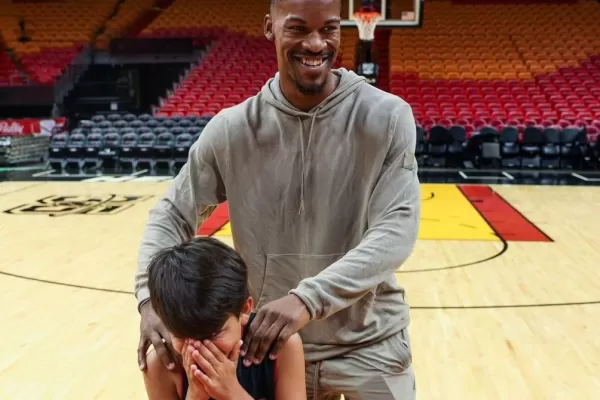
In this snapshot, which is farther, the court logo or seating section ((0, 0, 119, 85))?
seating section ((0, 0, 119, 85))

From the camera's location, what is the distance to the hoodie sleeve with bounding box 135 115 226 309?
56.4 inches

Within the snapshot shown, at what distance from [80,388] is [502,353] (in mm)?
2037

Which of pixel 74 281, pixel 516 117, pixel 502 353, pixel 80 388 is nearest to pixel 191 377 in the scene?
pixel 80 388

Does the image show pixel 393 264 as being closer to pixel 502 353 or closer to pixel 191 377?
pixel 191 377

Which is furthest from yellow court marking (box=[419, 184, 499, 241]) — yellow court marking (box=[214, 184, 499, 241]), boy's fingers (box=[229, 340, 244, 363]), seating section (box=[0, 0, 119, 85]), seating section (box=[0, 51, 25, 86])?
seating section (box=[0, 51, 25, 86])

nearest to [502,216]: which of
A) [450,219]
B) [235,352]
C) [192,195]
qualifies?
[450,219]

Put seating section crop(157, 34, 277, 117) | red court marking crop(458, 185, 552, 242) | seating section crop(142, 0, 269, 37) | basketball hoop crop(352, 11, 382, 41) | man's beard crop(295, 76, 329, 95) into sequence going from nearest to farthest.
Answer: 1. man's beard crop(295, 76, 329, 95)
2. red court marking crop(458, 185, 552, 242)
3. basketball hoop crop(352, 11, 382, 41)
4. seating section crop(157, 34, 277, 117)
5. seating section crop(142, 0, 269, 37)

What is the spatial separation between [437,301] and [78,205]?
5.11 m

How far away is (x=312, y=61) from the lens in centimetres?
133

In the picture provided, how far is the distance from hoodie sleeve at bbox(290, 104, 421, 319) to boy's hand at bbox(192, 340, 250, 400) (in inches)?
6.7

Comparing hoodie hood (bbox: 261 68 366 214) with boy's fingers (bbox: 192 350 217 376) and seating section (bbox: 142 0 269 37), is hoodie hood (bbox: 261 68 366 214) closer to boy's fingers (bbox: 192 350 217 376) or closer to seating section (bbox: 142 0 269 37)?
boy's fingers (bbox: 192 350 217 376)

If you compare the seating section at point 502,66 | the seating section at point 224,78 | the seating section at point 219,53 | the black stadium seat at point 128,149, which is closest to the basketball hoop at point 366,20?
the seating section at point 502,66

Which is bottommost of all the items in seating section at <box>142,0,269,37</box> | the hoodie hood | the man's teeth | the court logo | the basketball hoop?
the court logo

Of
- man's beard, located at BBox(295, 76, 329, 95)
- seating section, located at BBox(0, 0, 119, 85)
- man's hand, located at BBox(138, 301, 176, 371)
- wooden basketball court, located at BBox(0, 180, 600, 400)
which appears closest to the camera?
man's hand, located at BBox(138, 301, 176, 371)
